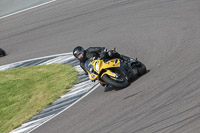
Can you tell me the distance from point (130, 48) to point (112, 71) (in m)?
4.12

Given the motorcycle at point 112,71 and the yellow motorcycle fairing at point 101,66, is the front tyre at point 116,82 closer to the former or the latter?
the motorcycle at point 112,71

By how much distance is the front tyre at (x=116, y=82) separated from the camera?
431 inches

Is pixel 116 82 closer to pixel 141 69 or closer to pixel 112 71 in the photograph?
pixel 112 71

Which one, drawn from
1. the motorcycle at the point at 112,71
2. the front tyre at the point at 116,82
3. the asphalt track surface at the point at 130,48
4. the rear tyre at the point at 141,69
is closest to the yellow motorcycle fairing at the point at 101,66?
the motorcycle at the point at 112,71

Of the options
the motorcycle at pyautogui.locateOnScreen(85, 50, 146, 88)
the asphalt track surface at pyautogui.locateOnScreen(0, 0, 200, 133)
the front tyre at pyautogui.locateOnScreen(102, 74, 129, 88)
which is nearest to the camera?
the asphalt track surface at pyautogui.locateOnScreen(0, 0, 200, 133)

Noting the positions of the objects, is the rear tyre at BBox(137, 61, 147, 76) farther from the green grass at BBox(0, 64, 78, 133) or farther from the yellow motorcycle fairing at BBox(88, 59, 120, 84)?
the green grass at BBox(0, 64, 78, 133)

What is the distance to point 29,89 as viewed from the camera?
14.6 metres

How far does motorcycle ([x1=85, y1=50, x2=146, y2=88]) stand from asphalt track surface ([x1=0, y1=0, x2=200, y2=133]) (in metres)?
0.30

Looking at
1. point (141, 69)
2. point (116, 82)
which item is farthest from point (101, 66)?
point (141, 69)

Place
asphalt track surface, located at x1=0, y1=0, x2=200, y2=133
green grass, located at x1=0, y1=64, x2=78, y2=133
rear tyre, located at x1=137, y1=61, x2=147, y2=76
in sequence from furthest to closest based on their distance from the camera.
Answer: green grass, located at x1=0, y1=64, x2=78, y2=133
rear tyre, located at x1=137, y1=61, x2=147, y2=76
asphalt track surface, located at x1=0, y1=0, x2=200, y2=133

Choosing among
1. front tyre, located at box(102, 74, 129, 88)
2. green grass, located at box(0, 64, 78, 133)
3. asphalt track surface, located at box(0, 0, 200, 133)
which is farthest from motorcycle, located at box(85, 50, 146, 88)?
green grass, located at box(0, 64, 78, 133)

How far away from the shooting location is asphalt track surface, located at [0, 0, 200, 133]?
29.9 ft

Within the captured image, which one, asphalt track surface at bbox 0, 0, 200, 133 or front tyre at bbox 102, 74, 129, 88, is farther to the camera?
front tyre at bbox 102, 74, 129, 88

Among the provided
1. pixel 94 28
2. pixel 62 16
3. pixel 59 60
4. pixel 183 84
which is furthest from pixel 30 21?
pixel 183 84
